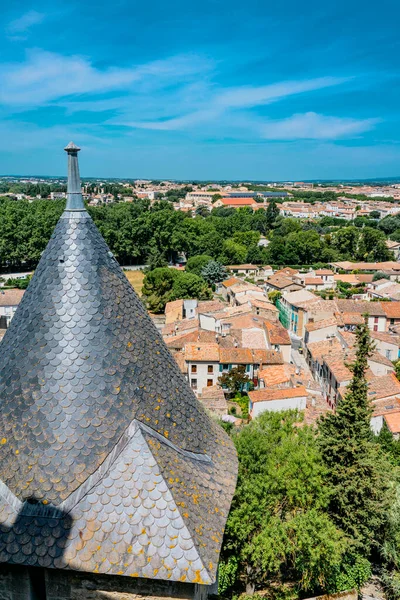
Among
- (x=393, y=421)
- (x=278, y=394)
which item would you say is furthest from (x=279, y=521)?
(x=393, y=421)

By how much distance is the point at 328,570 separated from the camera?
1316 centimetres

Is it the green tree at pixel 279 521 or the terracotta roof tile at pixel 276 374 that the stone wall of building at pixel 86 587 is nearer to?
the green tree at pixel 279 521

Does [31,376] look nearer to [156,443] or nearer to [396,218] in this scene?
[156,443]

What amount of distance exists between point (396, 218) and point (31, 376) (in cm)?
13462

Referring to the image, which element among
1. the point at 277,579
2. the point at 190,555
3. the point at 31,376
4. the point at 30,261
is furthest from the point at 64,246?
the point at 30,261

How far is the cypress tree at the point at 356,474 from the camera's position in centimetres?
1498

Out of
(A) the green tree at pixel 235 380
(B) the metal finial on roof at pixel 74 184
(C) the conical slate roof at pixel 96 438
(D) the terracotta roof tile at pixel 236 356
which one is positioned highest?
(B) the metal finial on roof at pixel 74 184

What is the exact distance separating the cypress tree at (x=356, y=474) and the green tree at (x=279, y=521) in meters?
0.87

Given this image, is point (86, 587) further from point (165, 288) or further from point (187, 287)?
point (165, 288)

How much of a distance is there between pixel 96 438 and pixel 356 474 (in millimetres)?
12575

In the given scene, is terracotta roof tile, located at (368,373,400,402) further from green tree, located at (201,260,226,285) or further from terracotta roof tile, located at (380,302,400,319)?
green tree, located at (201,260,226,285)

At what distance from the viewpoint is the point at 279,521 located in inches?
499

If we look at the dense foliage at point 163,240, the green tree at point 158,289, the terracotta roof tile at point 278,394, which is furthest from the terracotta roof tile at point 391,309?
the dense foliage at point 163,240

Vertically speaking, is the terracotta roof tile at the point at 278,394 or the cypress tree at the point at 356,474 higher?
Answer: the cypress tree at the point at 356,474
